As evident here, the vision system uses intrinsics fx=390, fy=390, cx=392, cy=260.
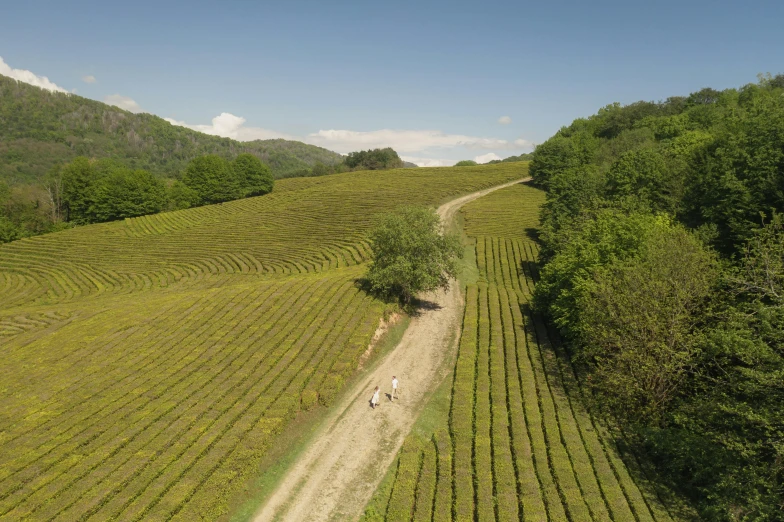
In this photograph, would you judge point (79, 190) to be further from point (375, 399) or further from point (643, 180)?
point (643, 180)

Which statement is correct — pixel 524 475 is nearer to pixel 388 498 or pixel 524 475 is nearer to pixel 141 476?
pixel 388 498

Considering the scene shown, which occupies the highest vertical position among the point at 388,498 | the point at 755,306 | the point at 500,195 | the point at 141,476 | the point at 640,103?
the point at 640,103

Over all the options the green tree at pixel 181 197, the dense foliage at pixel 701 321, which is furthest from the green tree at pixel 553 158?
the green tree at pixel 181 197

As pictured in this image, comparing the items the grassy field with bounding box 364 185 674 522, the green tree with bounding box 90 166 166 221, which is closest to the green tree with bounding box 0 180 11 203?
the green tree with bounding box 90 166 166 221


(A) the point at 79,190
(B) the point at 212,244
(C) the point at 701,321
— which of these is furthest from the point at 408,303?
(A) the point at 79,190

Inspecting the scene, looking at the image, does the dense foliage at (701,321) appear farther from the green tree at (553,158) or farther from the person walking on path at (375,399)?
the green tree at (553,158)

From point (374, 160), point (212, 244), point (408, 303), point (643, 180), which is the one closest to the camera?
point (408, 303)

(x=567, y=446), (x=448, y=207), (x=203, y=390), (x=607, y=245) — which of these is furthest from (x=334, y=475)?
(x=448, y=207)
